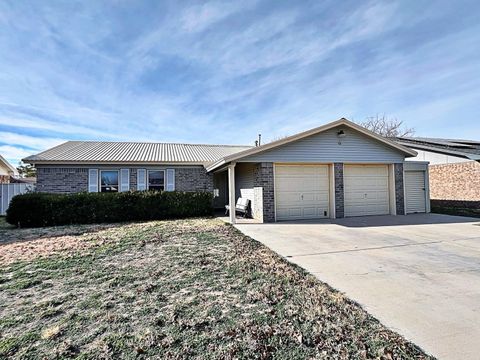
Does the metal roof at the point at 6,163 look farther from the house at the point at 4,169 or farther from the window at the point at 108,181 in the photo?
the window at the point at 108,181

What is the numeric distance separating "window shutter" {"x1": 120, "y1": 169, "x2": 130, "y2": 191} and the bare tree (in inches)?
1171

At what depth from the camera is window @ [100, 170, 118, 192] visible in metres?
14.1

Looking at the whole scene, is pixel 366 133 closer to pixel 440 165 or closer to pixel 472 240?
pixel 472 240

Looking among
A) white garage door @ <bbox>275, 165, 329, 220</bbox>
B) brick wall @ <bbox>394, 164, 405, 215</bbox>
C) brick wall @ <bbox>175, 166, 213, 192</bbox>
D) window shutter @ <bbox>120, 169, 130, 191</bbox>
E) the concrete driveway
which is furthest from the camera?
brick wall @ <bbox>175, 166, 213, 192</bbox>

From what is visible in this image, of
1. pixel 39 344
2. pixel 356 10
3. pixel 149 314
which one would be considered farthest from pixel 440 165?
pixel 39 344

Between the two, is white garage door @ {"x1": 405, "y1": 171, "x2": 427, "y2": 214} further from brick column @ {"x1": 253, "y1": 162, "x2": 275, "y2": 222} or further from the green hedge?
the green hedge

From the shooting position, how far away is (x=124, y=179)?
14.3m

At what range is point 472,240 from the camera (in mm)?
6883

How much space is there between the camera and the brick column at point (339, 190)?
37.5ft

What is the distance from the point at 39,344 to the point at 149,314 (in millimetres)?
1065

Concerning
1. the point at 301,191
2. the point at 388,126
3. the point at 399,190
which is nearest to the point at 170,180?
the point at 301,191

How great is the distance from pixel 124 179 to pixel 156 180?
5.41ft

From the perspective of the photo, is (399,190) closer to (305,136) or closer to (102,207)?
(305,136)

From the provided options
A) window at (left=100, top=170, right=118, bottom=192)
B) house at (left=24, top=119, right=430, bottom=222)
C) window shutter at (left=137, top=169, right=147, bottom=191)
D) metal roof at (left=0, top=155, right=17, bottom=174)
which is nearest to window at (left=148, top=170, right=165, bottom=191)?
house at (left=24, top=119, right=430, bottom=222)
